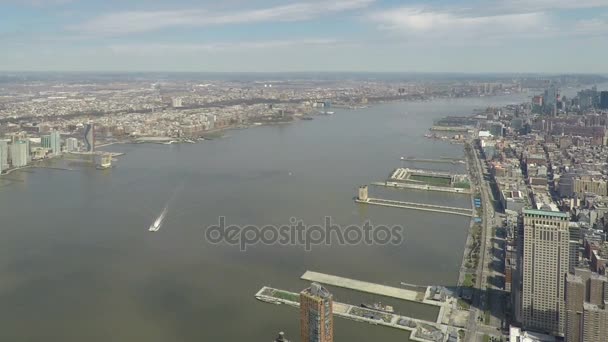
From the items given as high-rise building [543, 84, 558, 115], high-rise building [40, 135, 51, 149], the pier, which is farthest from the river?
high-rise building [543, 84, 558, 115]

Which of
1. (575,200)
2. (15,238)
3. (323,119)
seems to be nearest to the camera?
(15,238)

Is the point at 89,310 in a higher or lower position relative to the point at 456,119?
lower

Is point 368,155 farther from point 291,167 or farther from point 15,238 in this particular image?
point 15,238

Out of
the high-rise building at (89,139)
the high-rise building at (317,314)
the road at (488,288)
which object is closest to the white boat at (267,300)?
the high-rise building at (317,314)

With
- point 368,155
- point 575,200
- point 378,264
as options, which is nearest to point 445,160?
point 368,155

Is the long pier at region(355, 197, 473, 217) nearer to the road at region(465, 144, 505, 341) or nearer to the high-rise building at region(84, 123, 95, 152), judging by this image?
the road at region(465, 144, 505, 341)

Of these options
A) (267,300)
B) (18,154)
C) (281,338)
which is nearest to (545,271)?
(281,338)
